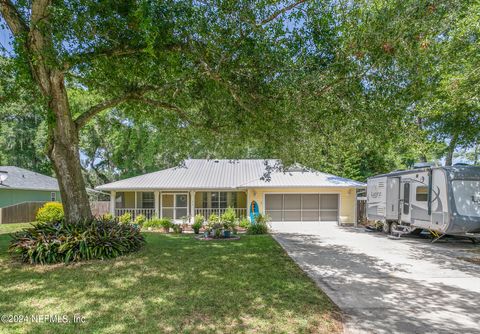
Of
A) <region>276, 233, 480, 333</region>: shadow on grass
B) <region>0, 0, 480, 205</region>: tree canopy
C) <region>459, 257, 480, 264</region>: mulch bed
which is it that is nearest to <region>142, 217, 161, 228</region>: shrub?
<region>0, 0, 480, 205</region>: tree canopy

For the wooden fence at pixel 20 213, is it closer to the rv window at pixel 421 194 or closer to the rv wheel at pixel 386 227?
the rv wheel at pixel 386 227

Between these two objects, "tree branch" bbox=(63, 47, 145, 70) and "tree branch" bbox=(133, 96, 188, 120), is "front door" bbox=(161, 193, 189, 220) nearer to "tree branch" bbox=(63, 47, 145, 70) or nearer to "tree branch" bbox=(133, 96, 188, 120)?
"tree branch" bbox=(133, 96, 188, 120)

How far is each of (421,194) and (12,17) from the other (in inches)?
533

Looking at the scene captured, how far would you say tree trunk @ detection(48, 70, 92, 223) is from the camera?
26.2 ft

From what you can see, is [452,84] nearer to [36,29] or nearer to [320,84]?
[320,84]

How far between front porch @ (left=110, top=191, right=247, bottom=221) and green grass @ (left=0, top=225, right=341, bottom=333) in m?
10.4

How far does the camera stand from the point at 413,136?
898 cm

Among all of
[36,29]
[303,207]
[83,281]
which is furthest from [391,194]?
[36,29]

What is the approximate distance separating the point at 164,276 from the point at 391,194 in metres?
10.8

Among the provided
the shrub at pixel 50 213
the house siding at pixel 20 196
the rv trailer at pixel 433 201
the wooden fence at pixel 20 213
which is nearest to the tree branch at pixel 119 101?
the rv trailer at pixel 433 201

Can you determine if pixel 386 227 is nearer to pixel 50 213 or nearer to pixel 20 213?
pixel 50 213

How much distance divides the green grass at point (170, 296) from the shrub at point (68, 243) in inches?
13.0

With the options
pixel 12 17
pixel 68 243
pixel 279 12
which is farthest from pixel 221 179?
pixel 279 12

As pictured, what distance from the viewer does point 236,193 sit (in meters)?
19.4
